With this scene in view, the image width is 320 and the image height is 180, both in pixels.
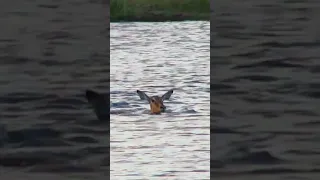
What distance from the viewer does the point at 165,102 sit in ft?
21.8

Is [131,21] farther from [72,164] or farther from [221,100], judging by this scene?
[72,164]

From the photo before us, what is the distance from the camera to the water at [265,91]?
5.04 metres

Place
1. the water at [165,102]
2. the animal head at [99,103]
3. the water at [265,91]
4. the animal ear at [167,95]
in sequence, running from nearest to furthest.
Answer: the water at [165,102]
the water at [265,91]
the animal head at [99,103]
the animal ear at [167,95]

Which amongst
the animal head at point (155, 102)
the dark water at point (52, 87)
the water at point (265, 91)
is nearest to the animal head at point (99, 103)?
the dark water at point (52, 87)

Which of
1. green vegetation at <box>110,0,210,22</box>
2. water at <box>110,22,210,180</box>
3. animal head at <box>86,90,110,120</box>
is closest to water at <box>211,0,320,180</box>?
water at <box>110,22,210,180</box>

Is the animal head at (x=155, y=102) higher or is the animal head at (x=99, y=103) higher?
the animal head at (x=99, y=103)

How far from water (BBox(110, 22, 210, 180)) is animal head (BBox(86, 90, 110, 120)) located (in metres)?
0.13

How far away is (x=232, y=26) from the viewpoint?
757 cm

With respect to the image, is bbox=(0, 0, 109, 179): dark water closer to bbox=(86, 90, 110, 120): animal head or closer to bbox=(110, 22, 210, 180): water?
bbox=(86, 90, 110, 120): animal head

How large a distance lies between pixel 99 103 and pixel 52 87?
2.79 feet

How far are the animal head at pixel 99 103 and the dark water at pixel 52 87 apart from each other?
66 millimetres

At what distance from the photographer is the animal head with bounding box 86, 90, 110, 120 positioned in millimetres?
5789

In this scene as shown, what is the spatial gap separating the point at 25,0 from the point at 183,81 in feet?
6.13

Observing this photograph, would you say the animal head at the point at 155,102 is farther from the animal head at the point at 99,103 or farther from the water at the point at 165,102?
the animal head at the point at 99,103
